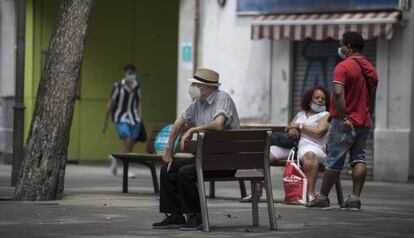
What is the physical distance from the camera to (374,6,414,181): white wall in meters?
18.4

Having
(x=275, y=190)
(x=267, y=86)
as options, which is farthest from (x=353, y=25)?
(x=275, y=190)

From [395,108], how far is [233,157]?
346 inches

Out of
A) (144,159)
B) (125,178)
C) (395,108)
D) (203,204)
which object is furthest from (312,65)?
(203,204)

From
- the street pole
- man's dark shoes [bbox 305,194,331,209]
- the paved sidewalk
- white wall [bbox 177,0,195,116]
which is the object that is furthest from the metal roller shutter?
man's dark shoes [bbox 305,194,331,209]

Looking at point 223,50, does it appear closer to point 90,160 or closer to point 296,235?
point 90,160

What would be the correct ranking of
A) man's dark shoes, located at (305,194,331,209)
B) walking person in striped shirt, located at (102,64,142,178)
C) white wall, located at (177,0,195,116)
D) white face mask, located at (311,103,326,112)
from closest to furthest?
man's dark shoes, located at (305,194,331,209), white face mask, located at (311,103,326,112), walking person in striped shirt, located at (102,64,142,178), white wall, located at (177,0,195,116)

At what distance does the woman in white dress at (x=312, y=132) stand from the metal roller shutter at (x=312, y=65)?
580 centimetres

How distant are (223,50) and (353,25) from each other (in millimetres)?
2866

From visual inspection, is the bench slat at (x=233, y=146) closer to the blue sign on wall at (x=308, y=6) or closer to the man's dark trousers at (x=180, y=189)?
the man's dark trousers at (x=180, y=189)

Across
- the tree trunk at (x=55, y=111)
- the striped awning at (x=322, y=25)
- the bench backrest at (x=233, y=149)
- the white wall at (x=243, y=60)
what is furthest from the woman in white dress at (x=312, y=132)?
the white wall at (x=243, y=60)

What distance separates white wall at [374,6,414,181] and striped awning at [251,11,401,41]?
451 mm

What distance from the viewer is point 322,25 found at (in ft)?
61.6

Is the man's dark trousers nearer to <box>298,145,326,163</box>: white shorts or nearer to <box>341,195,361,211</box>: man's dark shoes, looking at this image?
<box>341,195,361,211</box>: man's dark shoes

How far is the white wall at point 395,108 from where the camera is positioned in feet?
60.4
